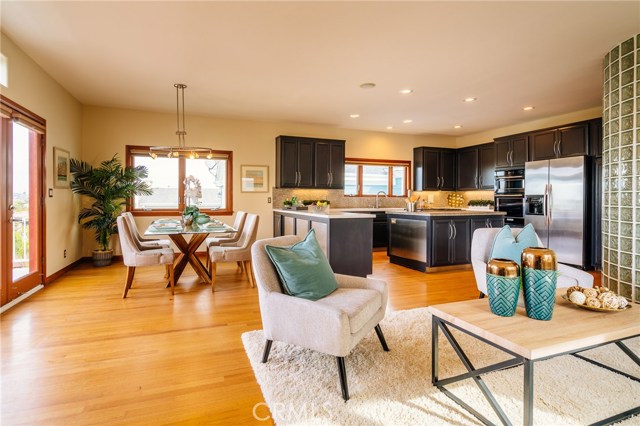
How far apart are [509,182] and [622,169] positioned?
3468mm

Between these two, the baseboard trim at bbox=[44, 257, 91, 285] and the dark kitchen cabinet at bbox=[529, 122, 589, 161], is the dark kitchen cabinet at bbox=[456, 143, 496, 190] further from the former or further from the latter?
the baseboard trim at bbox=[44, 257, 91, 285]

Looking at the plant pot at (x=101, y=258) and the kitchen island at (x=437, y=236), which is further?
the plant pot at (x=101, y=258)

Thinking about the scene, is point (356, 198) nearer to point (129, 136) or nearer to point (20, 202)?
point (129, 136)

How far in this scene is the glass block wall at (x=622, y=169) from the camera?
132 inches

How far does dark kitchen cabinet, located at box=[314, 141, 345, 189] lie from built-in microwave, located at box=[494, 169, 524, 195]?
3.15m

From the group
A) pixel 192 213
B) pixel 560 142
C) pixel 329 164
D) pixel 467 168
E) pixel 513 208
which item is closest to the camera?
pixel 192 213

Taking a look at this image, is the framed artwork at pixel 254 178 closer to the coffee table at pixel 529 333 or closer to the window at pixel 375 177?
the window at pixel 375 177

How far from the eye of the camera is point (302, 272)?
7.59 ft

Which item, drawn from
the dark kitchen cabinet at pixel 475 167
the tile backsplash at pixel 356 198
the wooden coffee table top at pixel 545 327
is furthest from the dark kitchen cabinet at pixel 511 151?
the wooden coffee table top at pixel 545 327

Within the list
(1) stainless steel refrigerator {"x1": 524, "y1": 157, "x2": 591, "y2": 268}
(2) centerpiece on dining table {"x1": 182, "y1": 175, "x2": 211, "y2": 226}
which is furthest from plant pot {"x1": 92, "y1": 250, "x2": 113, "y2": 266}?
(1) stainless steel refrigerator {"x1": 524, "y1": 157, "x2": 591, "y2": 268}

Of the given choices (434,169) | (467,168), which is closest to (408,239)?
(434,169)

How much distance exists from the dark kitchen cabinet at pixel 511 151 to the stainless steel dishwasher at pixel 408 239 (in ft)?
8.85

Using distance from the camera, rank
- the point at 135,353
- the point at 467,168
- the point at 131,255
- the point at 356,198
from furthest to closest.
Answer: the point at 467,168 < the point at 356,198 < the point at 131,255 < the point at 135,353

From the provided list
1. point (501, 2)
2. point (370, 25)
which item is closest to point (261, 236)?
point (370, 25)
